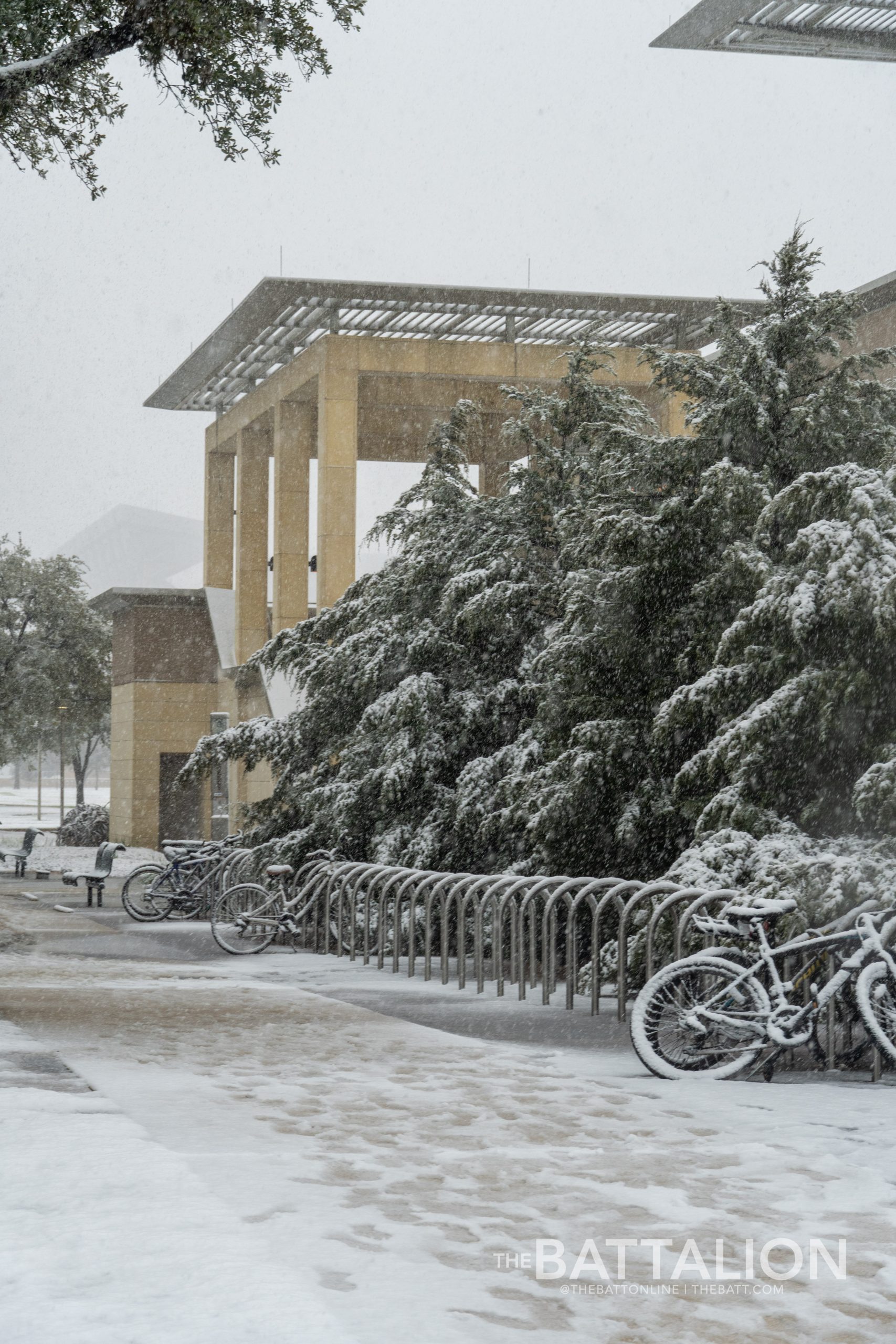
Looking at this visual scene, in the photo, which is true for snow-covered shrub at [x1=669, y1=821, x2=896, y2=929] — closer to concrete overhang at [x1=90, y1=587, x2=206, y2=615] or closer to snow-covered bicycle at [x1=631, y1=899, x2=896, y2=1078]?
snow-covered bicycle at [x1=631, y1=899, x2=896, y2=1078]

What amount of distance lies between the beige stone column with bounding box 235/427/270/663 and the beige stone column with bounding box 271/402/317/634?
2.83 meters

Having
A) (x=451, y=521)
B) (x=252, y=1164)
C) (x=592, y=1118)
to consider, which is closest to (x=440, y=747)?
(x=451, y=521)

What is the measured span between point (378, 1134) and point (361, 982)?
5.85 meters

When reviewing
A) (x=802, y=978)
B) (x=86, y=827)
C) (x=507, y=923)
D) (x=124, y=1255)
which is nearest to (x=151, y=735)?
(x=86, y=827)

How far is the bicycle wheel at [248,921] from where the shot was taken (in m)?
14.8

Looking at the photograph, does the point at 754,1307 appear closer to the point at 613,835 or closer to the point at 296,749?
the point at 613,835

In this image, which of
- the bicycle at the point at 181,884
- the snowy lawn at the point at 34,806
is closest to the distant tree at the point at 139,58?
the bicycle at the point at 181,884

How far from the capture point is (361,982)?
1222 centimetres

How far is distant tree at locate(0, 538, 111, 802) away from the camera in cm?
4388

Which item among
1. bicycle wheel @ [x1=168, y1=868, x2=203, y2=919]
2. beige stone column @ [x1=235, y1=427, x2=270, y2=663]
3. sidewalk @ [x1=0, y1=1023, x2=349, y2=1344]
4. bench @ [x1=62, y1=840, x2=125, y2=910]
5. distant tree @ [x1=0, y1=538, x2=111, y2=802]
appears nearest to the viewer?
sidewalk @ [x1=0, y1=1023, x2=349, y2=1344]

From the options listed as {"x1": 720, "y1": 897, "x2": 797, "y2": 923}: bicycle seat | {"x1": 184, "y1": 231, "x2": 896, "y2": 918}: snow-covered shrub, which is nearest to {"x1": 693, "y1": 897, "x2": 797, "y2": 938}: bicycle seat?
{"x1": 720, "y1": 897, "x2": 797, "y2": 923}: bicycle seat

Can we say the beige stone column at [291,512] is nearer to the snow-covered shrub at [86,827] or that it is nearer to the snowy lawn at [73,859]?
the snowy lawn at [73,859]

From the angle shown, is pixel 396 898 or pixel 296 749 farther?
pixel 296 749

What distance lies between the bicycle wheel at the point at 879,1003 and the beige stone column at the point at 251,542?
100 feet
